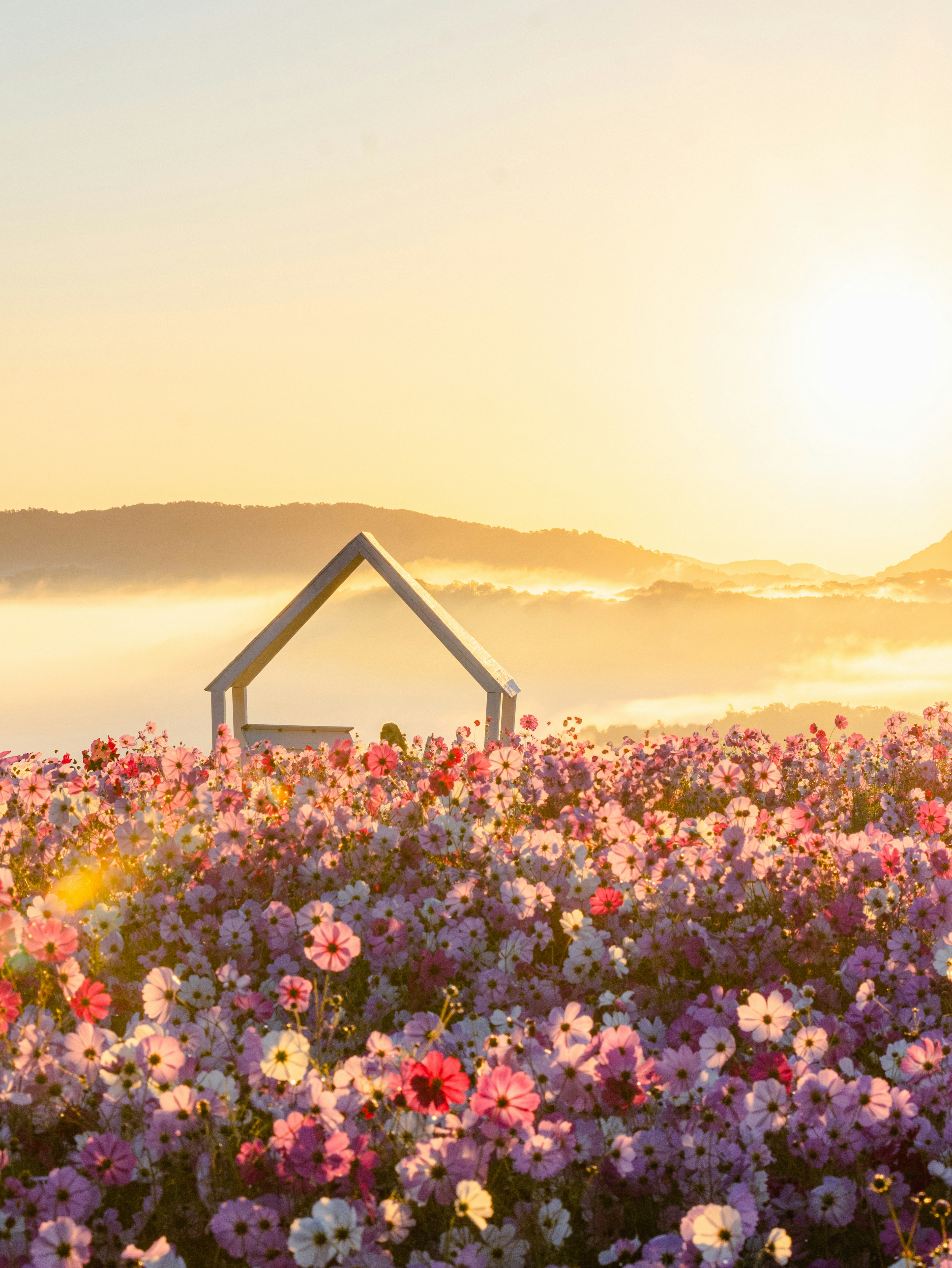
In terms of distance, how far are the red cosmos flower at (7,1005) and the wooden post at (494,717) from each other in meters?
7.83

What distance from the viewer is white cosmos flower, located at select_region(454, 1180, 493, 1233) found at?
2426mm

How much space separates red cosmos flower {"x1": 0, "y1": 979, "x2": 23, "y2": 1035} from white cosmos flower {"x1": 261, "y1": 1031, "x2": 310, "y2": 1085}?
3.22 ft

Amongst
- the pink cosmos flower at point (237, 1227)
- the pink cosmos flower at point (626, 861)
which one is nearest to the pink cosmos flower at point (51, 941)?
the pink cosmos flower at point (237, 1227)

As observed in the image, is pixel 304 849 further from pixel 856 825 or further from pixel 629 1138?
pixel 856 825

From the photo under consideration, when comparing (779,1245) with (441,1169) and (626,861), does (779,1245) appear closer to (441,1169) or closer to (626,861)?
(441,1169)

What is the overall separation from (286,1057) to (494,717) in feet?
27.3

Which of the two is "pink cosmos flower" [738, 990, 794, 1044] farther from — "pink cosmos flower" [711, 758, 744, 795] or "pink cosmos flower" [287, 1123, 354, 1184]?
"pink cosmos flower" [711, 758, 744, 795]

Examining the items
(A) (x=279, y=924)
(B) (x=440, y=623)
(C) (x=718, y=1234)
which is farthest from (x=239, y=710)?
(C) (x=718, y=1234)

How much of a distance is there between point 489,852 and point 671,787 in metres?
3.79

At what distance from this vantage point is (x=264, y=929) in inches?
192

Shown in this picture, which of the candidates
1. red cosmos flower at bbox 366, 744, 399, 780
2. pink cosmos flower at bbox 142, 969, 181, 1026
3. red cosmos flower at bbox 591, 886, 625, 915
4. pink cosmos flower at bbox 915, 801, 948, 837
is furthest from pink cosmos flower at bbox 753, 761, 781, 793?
pink cosmos flower at bbox 142, 969, 181, 1026

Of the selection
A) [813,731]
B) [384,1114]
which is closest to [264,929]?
[384,1114]

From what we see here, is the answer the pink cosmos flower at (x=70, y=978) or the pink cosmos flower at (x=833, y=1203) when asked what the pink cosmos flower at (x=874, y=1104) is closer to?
the pink cosmos flower at (x=833, y=1203)

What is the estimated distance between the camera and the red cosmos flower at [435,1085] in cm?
266
